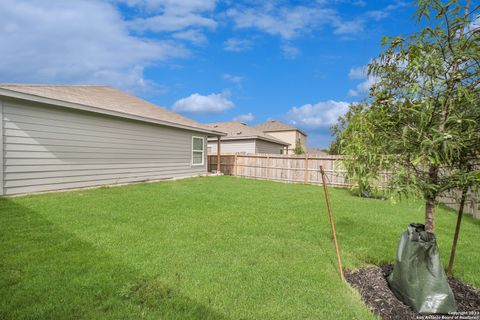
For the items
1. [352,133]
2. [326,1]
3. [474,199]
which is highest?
[326,1]

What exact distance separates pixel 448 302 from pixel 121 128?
32.5 ft

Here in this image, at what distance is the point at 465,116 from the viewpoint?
2.09m

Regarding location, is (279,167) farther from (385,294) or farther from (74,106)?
(385,294)

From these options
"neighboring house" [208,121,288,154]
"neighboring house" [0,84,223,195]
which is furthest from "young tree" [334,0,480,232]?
"neighboring house" [208,121,288,154]

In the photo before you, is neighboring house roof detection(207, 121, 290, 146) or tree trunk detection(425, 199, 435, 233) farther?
neighboring house roof detection(207, 121, 290, 146)

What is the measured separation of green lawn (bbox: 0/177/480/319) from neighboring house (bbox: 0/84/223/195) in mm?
1222

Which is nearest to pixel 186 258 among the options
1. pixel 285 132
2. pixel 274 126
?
pixel 285 132

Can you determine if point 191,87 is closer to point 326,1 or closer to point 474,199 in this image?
point 326,1

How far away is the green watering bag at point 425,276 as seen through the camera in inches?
83.5

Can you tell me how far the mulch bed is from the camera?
2232 mm

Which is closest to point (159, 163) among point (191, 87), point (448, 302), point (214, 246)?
point (214, 246)

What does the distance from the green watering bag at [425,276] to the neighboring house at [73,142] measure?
860 centimetres

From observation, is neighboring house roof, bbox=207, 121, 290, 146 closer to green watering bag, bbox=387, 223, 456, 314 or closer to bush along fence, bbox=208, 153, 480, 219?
bush along fence, bbox=208, 153, 480, 219

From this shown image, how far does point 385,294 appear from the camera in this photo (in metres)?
2.50
